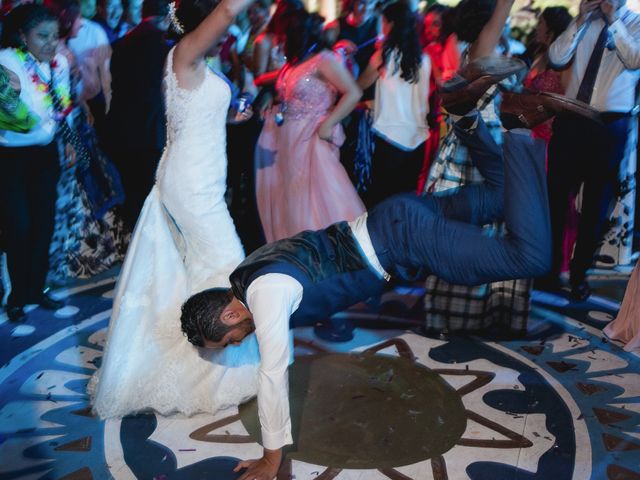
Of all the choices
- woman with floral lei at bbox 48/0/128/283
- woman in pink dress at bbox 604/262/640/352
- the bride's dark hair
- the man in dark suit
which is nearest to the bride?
the bride's dark hair

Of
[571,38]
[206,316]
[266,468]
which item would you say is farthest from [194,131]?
[571,38]

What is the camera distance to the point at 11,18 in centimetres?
350

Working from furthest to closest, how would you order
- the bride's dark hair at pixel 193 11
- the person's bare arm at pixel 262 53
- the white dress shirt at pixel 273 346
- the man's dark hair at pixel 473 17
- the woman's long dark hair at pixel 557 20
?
1. the person's bare arm at pixel 262 53
2. the woman's long dark hair at pixel 557 20
3. the man's dark hair at pixel 473 17
4. the bride's dark hair at pixel 193 11
5. the white dress shirt at pixel 273 346

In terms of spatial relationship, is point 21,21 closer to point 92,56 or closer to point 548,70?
point 92,56

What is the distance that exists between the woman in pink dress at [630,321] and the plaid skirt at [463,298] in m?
0.48

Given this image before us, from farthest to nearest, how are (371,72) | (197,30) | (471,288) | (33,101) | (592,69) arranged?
(371,72) < (592,69) < (33,101) < (471,288) < (197,30)

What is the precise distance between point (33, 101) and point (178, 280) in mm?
1503

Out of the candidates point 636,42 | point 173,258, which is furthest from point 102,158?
point 636,42

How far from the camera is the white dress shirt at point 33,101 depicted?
3486 millimetres

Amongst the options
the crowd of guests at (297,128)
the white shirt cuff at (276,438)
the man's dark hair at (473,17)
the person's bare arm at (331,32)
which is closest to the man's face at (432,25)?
the crowd of guests at (297,128)

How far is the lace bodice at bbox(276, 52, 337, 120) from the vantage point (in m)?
3.99

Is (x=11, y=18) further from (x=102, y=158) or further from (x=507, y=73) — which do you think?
(x=507, y=73)

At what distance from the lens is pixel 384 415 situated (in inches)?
108

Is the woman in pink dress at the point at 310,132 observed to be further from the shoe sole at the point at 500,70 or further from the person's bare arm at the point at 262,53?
the shoe sole at the point at 500,70
